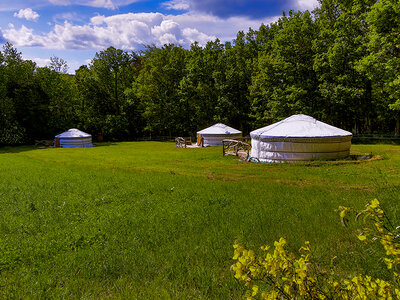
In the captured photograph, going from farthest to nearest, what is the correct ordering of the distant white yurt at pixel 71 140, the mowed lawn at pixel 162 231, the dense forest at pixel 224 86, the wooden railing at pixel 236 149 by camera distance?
the distant white yurt at pixel 71 140 < the dense forest at pixel 224 86 < the wooden railing at pixel 236 149 < the mowed lawn at pixel 162 231

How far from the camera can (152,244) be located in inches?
170

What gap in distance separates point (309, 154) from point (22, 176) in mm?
12688

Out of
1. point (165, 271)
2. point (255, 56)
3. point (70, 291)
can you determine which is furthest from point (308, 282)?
point (255, 56)

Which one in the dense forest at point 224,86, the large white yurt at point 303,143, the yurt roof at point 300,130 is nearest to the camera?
the large white yurt at point 303,143

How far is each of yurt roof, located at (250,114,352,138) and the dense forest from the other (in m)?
5.27

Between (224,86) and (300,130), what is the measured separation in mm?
20129

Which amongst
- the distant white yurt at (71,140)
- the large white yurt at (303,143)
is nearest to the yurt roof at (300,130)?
the large white yurt at (303,143)

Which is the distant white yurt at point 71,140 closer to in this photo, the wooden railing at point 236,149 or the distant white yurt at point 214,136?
the distant white yurt at point 214,136

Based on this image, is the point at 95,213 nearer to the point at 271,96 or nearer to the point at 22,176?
the point at 22,176

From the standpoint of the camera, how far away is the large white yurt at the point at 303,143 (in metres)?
13.5

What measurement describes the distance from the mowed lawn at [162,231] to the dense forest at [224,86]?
45.5 feet

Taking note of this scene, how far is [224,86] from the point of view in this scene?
32.8 m

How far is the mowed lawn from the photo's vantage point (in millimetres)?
3322

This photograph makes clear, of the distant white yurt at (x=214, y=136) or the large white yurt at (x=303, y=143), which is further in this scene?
the distant white yurt at (x=214, y=136)
